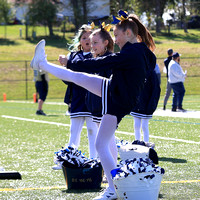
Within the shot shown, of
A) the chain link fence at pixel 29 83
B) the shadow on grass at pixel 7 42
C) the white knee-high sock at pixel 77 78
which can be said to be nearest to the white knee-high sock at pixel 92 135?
the white knee-high sock at pixel 77 78

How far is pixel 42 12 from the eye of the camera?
195 feet

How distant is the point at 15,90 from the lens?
30844 mm

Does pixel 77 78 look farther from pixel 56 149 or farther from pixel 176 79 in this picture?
pixel 176 79

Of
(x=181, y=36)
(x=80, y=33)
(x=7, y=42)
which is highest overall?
(x=80, y=33)

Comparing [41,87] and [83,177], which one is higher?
[83,177]

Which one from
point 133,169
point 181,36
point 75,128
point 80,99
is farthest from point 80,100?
point 181,36

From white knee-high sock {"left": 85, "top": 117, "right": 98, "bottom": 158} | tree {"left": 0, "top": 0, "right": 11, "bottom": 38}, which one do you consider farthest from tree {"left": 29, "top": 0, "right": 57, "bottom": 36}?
white knee-high sock {"left": 85, "top": 117, "right": 98, "bottom": 158}

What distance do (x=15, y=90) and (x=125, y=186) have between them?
27.0 metres

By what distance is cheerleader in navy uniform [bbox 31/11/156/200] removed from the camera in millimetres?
4617

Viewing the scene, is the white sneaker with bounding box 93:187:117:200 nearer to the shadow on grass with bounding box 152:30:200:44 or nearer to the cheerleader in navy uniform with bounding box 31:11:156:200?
the cheerleader in navy uniform with bounding box 31:11:156:200

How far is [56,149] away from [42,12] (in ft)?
173

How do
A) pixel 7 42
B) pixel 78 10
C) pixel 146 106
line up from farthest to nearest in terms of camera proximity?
pixel 78 10 < pixel 7 42 < pixel 146 106

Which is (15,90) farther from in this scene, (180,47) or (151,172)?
(151,172)

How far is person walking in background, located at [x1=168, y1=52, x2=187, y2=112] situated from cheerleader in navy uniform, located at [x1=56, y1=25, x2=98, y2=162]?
9228mm
